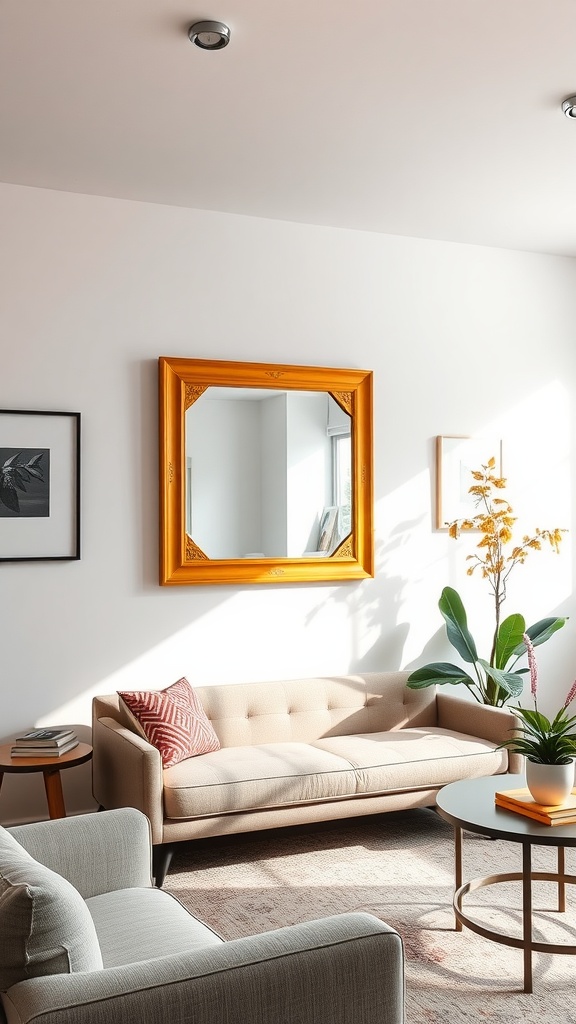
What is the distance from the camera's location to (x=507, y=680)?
4.41 meters

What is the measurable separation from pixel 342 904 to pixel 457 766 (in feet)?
2.99

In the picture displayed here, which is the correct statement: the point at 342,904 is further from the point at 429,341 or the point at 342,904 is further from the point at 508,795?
the point at 429,341

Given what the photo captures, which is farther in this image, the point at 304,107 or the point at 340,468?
the point at 340,468

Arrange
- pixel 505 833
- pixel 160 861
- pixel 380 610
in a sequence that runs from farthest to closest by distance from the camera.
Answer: pixel 380 610 → pixel 160 861 → pixel 505 833

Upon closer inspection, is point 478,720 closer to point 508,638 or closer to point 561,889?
point 508,638

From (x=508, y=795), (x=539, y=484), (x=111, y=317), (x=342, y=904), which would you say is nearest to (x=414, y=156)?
(x=111, y=317)

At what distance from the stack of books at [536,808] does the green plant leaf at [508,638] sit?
163 centimetres

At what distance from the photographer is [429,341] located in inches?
193

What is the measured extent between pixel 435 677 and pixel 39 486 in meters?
2.03

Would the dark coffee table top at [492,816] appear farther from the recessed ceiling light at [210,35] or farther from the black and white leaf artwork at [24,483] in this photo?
the recessed ceiling light at [210,35]

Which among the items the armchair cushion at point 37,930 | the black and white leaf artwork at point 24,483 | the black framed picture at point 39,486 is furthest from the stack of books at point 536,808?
the black and white leaf artwork at point 24,483

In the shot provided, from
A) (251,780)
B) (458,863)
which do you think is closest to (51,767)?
(251,780)

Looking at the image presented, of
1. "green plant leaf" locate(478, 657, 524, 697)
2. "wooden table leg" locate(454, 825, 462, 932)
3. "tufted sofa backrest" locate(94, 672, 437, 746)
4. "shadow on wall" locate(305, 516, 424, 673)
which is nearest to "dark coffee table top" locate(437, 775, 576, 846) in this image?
"wooden table leg" locate(454, 825, 462, 932)

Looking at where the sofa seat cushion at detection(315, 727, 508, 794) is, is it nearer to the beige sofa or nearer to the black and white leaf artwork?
the beige sofa
